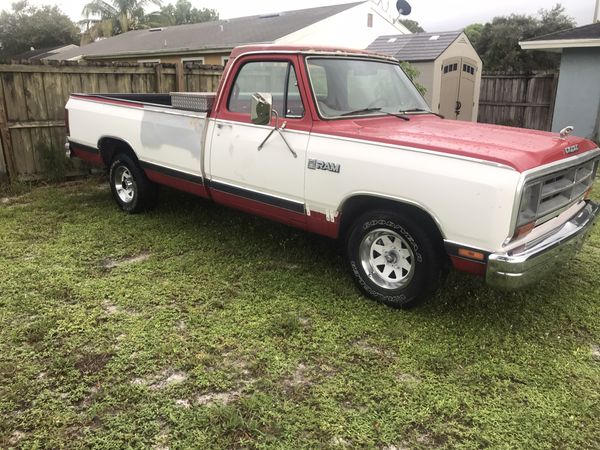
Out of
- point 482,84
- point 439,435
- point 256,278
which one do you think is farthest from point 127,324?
point 482,84

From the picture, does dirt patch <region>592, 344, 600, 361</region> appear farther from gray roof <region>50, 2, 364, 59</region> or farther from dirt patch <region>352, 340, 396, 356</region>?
gray roof <region>50, 2, 364, 59</region>

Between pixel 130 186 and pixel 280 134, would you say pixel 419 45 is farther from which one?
pixel 280 134

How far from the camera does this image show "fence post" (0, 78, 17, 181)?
7.41 meters

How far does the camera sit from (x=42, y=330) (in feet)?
11.9

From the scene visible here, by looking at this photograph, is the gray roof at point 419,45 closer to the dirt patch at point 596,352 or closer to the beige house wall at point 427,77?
the beige house wall at point 427,77

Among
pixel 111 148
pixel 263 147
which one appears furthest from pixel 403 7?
pixel 263 147

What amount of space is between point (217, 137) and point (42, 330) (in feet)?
7.64

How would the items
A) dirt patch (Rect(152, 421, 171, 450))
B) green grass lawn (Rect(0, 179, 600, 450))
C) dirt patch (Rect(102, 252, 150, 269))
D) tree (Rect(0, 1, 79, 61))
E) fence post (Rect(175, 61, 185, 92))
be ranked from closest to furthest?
1. dirt patch (Rect(152, 421, 171, 450))
2. green grass lawn (Rect(0, 179, 600, 450))
3. dirt patch (Rect(102, 252, 150, 269))
4. fence post (Rect(175, 61, 185, 92))
5. tree (Rect(0, 1, 79, 61))

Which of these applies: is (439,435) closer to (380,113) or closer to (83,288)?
(380,113)

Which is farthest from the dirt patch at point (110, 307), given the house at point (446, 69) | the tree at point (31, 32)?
the tree at point (31, 32)

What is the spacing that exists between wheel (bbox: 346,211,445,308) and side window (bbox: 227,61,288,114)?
139cm

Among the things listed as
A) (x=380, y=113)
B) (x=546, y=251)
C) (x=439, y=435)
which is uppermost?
(x=380, y=113)

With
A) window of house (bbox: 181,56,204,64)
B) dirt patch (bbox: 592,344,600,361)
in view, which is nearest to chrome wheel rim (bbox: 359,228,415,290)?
dirt patch (bbox: 592,344,600,361)

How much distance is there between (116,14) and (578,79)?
41.1m
